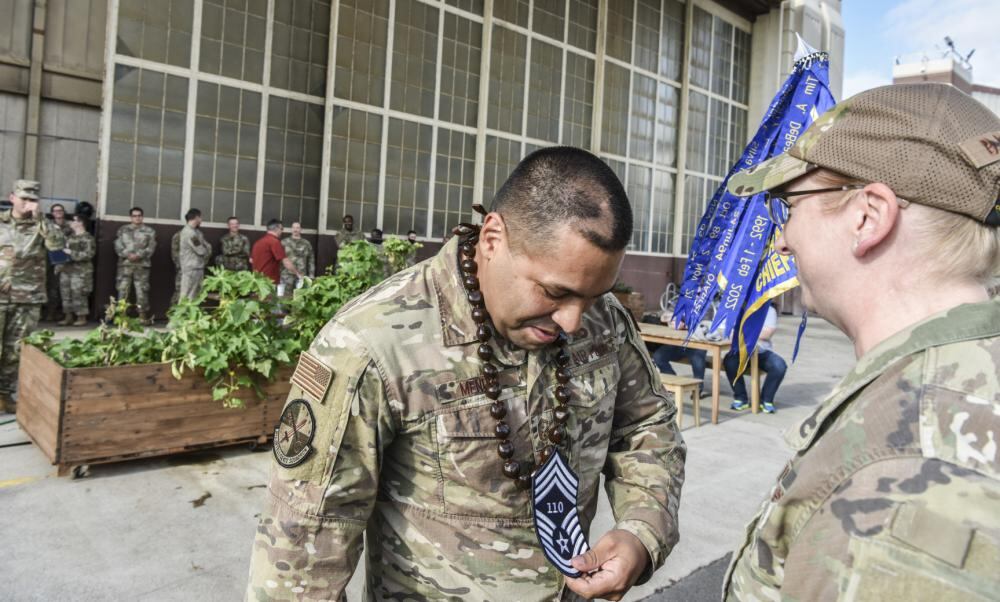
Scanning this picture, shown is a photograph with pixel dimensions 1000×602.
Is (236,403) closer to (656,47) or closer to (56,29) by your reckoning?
(56,29)

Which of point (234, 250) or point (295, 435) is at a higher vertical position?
point (234, 250)

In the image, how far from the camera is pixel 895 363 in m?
1.03

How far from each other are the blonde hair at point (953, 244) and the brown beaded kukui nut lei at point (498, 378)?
873mm

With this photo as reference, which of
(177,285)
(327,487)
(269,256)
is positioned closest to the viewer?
(327,487)

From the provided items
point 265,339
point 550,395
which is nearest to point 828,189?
point 550,395

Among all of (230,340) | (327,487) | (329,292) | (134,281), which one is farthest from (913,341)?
(134,281)

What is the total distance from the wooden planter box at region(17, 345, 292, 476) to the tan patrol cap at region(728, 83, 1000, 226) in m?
4.50

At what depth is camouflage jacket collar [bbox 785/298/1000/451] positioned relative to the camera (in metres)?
1.02


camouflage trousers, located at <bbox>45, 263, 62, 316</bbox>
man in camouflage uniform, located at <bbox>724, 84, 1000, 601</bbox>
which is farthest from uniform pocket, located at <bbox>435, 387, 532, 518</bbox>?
camouflage trousers, located at <bbox>45, 263, 62, 316</bbox>

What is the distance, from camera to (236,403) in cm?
483

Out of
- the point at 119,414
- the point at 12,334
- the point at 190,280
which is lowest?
the point at 119,414

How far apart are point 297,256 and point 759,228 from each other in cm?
876

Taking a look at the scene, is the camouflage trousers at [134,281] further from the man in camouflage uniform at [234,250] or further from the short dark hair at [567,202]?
the short dark hair at [567,202]

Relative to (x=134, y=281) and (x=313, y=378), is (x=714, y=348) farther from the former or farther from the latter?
(x=134, y=281)
